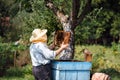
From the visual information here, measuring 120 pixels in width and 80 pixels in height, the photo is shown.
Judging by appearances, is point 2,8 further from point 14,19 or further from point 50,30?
point 50,30

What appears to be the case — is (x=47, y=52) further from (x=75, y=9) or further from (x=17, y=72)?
(x=17, y=72)

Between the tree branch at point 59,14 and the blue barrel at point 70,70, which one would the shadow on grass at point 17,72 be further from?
the blue barrel at point 70,70

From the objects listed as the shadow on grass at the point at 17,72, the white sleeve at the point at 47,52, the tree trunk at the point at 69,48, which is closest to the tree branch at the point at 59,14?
the tree trunk at the point at 69,48

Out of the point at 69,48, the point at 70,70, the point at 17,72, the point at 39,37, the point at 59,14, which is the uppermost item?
the point at 59,14

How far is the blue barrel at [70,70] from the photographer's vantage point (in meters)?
7.94

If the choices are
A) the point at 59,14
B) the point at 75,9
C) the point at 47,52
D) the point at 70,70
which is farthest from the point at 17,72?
the point at 47,52

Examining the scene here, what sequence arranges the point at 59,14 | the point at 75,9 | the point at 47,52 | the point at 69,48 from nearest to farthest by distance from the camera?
the point at 47,52 → the point at 69,48 → the point at 75,9 → the point at 59,14

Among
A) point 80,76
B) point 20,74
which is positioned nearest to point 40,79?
point 80,76

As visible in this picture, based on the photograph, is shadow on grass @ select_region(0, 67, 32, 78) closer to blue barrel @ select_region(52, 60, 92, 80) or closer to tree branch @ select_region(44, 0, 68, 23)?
tree branch @ select_region(44, 0, 68, 23)

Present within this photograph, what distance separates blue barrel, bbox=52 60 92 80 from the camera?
7938mm

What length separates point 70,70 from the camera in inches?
316

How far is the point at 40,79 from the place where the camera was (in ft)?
25.3

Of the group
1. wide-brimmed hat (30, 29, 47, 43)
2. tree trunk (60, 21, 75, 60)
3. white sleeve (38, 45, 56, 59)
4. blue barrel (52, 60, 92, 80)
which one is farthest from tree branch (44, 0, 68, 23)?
white sleeve (38, 45, 56, 59)

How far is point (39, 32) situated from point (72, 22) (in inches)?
122
